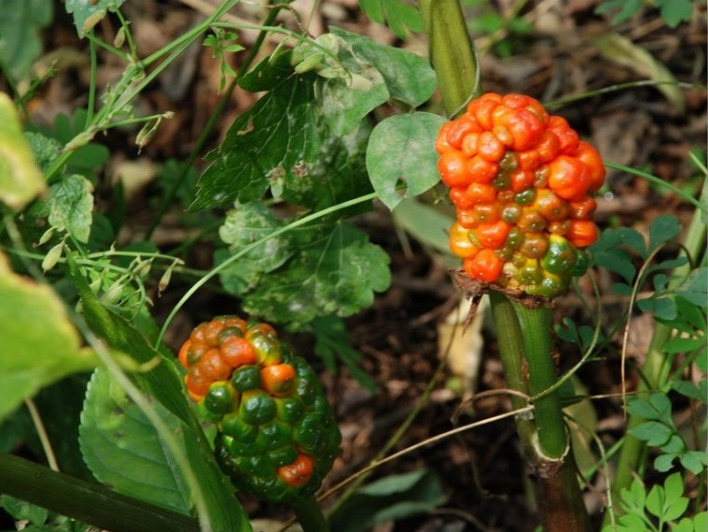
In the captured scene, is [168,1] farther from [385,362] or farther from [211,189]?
[211,189]

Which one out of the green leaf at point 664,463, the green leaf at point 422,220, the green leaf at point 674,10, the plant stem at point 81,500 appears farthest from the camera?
the green leaf at point 422,220

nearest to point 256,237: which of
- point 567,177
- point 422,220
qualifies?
point 567,177

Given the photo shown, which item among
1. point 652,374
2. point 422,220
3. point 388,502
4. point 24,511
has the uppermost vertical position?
point 24,511

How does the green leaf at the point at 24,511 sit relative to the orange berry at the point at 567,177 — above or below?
below

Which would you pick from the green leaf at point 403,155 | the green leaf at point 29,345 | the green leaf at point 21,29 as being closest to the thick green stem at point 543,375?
the green leaf at point 403,155

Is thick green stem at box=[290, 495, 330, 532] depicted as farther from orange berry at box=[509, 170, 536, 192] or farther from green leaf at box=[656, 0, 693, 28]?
green leaf at box=[656, 0, 693, 28]

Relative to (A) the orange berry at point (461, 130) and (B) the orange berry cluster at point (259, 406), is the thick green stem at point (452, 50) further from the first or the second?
(B) the orange berry cluster at point (259, 406)

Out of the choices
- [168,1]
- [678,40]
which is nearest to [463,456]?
[678,40]

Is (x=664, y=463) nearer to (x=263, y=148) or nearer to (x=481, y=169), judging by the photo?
(x=481, y=169)
